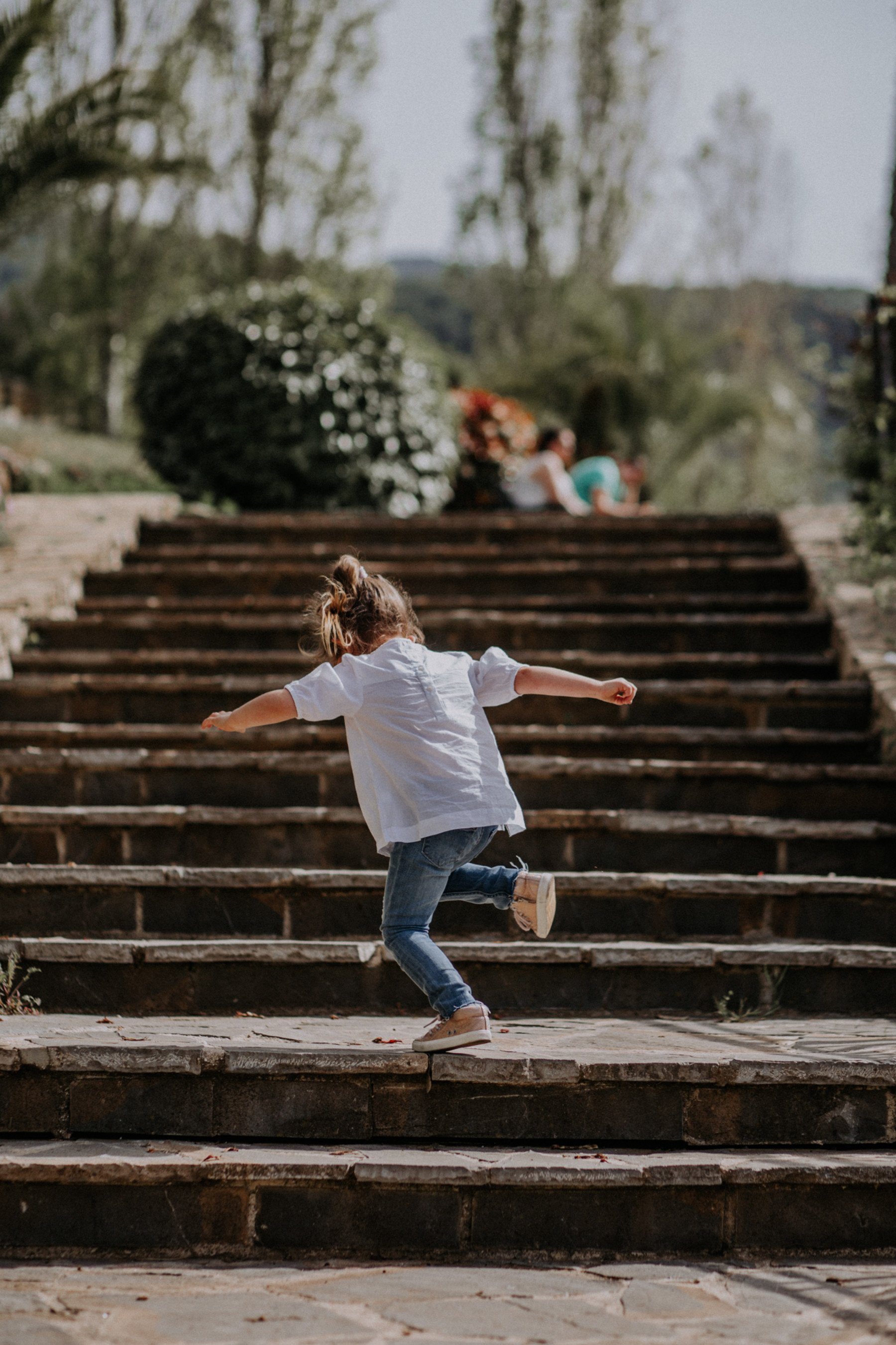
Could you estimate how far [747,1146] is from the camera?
2.88 meters

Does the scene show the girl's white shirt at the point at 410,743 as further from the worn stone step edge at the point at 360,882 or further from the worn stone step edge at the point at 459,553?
the worn stone step edge at the point at 459,553

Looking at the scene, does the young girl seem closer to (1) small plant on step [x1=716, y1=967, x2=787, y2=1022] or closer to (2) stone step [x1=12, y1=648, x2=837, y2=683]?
(1) small plant on step [x1=716, y1=967, x2=787, y2=1022]

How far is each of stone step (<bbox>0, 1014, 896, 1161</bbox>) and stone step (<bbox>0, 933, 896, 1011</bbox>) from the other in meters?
0.57

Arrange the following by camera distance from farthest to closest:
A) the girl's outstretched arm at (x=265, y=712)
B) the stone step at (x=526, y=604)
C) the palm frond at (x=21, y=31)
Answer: the palm frond at (x=21, y=31), the stone step at (x=526, y=604), the girl's outstretched arm at (x=265, y=712)

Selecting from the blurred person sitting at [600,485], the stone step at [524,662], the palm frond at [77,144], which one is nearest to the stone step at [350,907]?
the stone step at [524,662]

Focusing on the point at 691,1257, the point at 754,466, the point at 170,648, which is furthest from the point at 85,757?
the point at 754,466

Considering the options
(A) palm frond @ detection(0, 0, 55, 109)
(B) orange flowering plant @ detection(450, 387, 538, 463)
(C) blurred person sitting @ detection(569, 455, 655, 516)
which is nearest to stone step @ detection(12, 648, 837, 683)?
(C) blurred person sitting @ detection(569, 455, 655, 516)

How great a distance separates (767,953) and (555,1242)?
121 centimetres

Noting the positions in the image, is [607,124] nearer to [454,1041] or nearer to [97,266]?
[97,266]

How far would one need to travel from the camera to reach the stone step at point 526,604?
240 inches

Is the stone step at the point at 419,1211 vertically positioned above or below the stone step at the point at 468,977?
below

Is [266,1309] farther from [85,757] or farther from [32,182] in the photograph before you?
[32,182]

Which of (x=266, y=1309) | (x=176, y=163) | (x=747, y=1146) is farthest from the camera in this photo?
(x=176, y=163)

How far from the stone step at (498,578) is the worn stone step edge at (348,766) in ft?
6.40
